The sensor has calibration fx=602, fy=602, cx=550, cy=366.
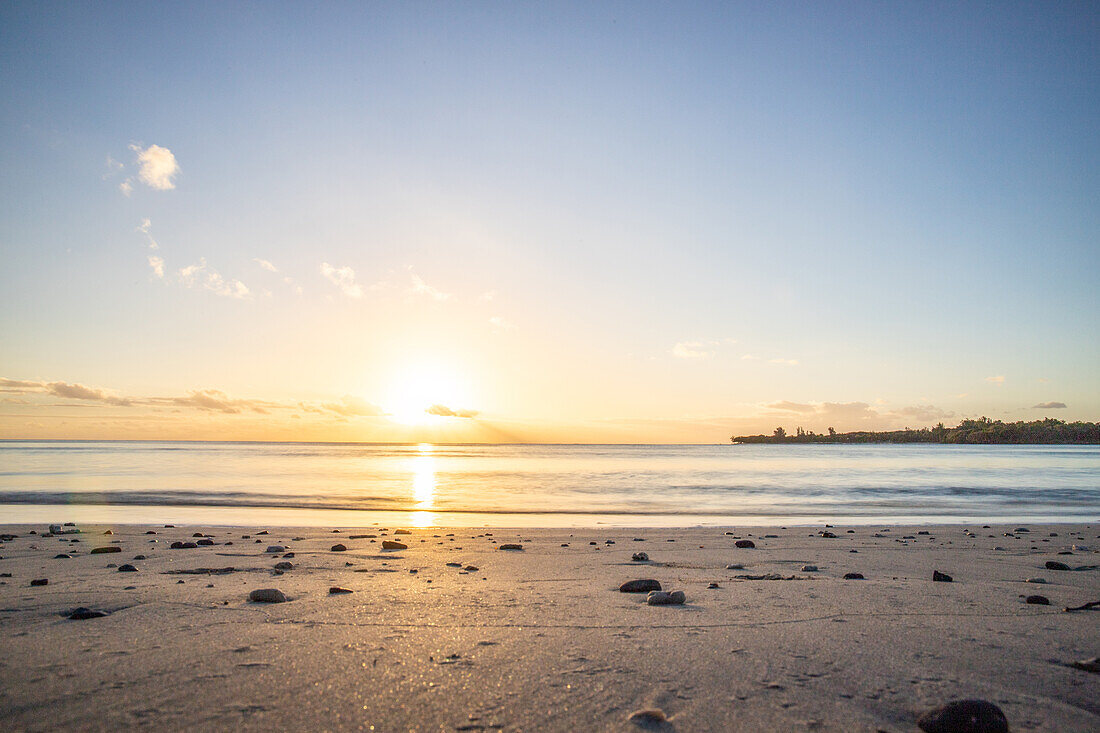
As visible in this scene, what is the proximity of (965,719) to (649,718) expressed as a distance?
1305mm

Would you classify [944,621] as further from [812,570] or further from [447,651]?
[447,651]

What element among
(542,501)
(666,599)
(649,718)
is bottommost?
(542,501)

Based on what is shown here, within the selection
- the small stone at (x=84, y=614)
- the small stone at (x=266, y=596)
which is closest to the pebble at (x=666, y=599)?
the small stone at (x=266, y=596)

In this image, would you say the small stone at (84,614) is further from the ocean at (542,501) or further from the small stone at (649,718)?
the ocean at (542,501)

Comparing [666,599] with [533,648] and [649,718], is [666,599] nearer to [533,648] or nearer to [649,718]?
[533,648]

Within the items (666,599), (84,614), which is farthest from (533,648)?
(84,614)

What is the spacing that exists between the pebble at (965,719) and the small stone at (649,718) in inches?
42.9

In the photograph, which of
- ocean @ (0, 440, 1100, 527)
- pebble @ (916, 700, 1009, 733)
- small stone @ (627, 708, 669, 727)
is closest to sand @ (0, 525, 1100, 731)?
small stone @ (627, 708, 669, 727)

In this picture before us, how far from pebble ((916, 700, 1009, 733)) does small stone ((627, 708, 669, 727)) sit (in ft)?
3.58

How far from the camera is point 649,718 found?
8.59 ft

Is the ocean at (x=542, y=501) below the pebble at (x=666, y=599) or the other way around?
below

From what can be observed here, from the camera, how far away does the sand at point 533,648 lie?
2.67m

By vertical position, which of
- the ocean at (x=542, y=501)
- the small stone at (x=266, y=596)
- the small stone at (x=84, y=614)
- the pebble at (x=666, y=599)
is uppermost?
the small stone at (x=84, y=614)

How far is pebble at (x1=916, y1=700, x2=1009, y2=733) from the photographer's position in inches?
98.3
